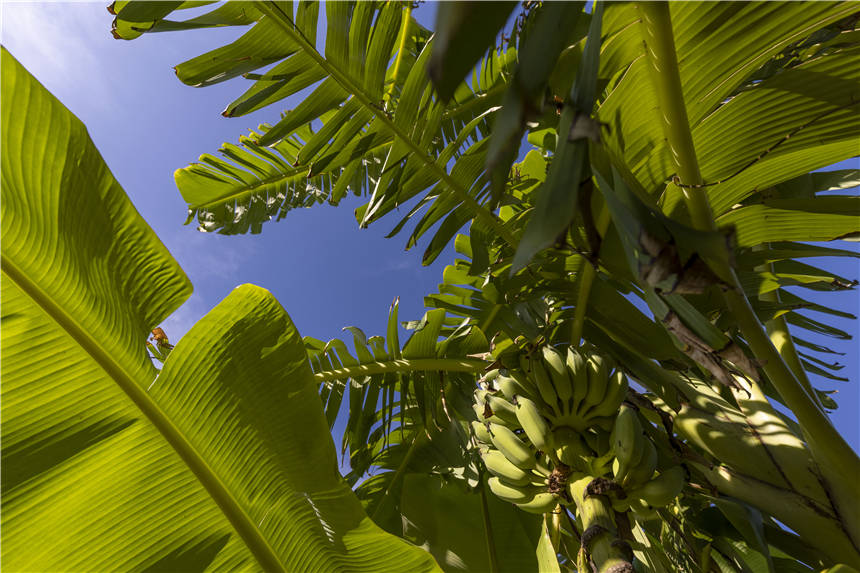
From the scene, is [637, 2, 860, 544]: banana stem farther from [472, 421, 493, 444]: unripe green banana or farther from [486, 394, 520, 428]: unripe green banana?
[472, 421, 493, 444]: unripe green banana

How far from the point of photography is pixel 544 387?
3.33 feet

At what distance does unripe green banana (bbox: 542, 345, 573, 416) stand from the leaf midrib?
636 mm

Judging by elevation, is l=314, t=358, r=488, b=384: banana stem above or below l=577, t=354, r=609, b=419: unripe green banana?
above

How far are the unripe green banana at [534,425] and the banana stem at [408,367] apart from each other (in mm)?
378

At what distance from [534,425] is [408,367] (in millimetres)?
495

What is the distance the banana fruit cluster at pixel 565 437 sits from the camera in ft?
2.93

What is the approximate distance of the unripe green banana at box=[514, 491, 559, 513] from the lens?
3.09 feet

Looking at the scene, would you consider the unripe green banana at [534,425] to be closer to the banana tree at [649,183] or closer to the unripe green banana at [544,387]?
the unripe green banana at [544,387]

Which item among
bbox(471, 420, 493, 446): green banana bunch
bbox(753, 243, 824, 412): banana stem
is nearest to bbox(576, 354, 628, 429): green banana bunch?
bbox(471, 420, 493, 446): green banana bunch

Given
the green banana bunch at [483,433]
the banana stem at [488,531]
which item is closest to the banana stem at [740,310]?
the green banana bunch at [483,433]

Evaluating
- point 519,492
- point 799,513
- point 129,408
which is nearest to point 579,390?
point 519,492

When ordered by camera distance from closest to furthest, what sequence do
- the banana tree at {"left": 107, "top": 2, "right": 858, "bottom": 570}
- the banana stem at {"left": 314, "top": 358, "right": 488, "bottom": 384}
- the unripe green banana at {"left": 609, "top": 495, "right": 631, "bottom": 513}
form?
the banana tree at {"left": 107, "top": 2, "right": 858, "bottom": 570} → the unripe green banana at {"left": 609, "top": 495, "right": 631, "bottom": 513} → the banana stem at {"left": 314, "top": 358, "right": 488, "bottom": 384}

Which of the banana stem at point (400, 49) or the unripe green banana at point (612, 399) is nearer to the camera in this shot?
the unripe green banana at point (612, 399)

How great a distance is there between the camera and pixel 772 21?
0.74 meters
